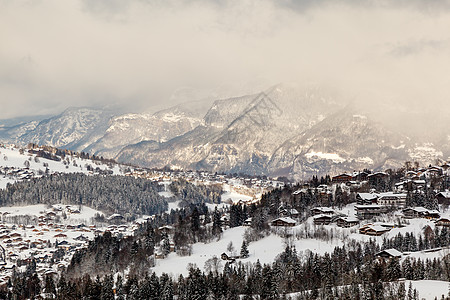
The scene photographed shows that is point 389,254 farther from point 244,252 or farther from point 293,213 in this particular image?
point 293,213

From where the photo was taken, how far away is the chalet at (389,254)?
11693 cm

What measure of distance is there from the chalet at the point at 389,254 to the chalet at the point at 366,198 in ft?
140

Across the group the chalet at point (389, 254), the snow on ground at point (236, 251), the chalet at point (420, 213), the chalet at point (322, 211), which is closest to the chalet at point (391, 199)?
the chalet at point (420, 213)

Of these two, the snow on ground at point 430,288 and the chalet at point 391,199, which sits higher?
the chalet at point 391,199

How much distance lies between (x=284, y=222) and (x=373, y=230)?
29.0 m

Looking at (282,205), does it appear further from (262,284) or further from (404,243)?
(262,284)

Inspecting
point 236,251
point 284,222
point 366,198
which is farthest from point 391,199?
point 236,251

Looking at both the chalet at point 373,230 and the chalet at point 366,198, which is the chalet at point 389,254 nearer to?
the chalet at point 373,230

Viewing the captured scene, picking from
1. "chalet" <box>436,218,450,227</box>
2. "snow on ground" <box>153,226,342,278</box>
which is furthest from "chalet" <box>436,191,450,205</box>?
"snow on ground" <box>153,226,342,278</box>

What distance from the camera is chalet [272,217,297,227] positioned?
15362cm

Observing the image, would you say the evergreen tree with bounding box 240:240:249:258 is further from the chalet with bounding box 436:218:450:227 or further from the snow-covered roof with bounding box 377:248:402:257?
the chalet with bounding box 436:218:450:227

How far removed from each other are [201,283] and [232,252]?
3265 cm

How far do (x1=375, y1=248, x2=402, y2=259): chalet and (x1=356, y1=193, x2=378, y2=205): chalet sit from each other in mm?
42569

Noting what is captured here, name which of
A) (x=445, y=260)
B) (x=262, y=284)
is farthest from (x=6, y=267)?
(x=445, y=260)
